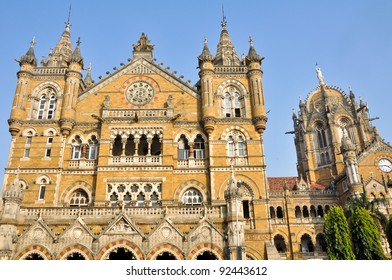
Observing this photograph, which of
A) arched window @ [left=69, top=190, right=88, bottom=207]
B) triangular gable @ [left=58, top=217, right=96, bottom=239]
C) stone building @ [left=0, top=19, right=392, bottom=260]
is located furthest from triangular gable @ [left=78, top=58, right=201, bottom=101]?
triangular gable @ [left=58, top=217, right=96, bottom=239]

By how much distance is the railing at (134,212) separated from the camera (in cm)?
2320

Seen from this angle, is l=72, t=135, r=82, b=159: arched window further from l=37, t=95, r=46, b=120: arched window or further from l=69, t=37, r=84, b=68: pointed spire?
l=69, t=37, r=84, b=68: pointed spire

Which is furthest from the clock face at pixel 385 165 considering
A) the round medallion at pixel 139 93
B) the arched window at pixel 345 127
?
the round medallion at pixel 139 93

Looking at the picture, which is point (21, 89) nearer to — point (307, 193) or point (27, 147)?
point (27, 147)

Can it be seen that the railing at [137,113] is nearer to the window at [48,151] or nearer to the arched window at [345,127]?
the window at [48,151]

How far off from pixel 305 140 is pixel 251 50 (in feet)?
104

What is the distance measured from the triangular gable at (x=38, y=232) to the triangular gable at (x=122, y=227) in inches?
133

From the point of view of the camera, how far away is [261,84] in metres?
33.2

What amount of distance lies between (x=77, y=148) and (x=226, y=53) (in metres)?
18.3

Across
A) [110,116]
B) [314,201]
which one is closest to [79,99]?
[110,116]

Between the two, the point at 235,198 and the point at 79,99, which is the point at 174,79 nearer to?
the point at 79,99

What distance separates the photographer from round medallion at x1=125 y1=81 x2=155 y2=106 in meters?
32.8

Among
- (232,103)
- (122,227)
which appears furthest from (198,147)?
(122,227)

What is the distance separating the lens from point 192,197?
2916 cm
